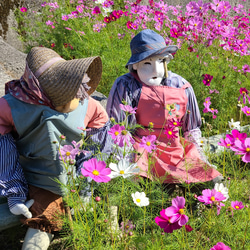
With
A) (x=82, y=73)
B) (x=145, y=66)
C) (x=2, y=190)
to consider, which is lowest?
(x=2, y=190)

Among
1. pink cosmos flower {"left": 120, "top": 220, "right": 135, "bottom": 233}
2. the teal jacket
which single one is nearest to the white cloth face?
the teal jacket

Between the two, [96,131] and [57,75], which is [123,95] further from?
[57,75]

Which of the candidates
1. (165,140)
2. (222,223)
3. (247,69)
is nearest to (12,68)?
(165,140)

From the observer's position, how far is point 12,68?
324 cm

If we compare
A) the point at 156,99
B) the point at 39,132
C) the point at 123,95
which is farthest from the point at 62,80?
the point at 156,99

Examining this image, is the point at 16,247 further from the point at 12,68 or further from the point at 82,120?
the point at 12,68

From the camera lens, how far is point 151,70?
6.82ft

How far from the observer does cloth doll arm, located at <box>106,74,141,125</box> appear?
2.11 meters

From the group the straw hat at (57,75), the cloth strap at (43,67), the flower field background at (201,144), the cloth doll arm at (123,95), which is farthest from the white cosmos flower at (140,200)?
the cloth doll arm at (123,95)

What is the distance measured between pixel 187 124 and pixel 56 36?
2.44 meters

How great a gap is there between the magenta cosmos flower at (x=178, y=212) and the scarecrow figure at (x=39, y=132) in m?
0.65

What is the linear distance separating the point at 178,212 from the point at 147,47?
131cm

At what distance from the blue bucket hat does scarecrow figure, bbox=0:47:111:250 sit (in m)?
0.52

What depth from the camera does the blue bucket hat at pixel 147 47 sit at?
78.7 inches
